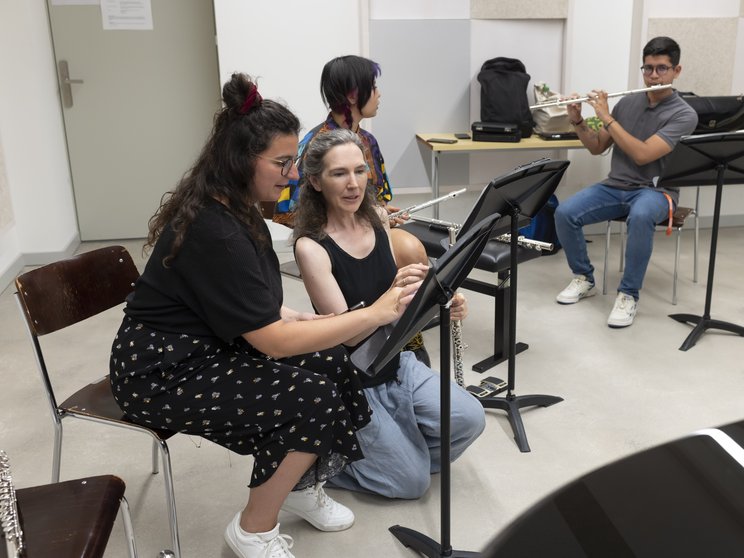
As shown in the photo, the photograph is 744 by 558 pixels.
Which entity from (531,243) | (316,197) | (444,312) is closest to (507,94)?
(531,243)

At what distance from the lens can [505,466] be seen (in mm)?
2277

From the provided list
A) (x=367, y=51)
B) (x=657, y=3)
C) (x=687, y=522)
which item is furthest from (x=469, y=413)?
(x=657, y=3)

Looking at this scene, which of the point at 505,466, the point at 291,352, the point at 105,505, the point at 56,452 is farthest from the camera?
the point at 505,466

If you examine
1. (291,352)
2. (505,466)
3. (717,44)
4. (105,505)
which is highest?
(717,44)

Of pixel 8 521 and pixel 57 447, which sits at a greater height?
pixel 8 521

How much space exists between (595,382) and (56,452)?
1.83 meters

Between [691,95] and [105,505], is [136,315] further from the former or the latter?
[691,95]

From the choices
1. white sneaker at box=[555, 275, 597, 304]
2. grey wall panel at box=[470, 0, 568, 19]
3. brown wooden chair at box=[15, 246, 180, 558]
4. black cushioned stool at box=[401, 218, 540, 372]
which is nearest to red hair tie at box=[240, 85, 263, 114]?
brown wooden chair at box=[15, 246, 180, 558]

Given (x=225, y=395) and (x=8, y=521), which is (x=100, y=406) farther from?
(x=8, y=521)

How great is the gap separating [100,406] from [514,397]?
133cm

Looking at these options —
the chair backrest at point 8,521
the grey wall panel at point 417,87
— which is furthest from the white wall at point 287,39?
the chair backrest at point 8,521

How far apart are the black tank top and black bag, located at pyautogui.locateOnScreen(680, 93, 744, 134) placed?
2.74 m

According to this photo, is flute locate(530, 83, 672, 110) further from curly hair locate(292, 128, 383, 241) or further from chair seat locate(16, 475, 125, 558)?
chair seat locate(16, 475, 125, 558)

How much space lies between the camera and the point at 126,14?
4.39 meters
